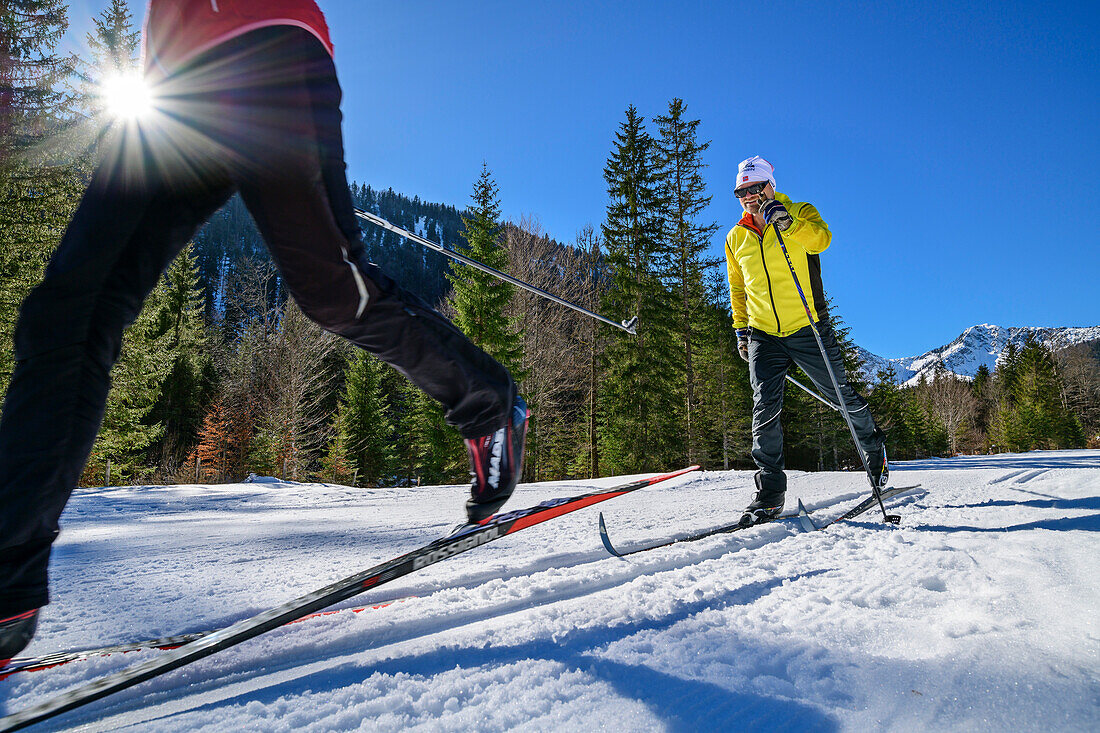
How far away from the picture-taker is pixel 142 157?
1.13 metres

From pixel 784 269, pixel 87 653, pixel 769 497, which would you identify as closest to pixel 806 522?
pixel 769 497

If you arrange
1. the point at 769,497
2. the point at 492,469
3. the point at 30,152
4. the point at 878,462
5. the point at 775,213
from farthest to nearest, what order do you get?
the point at 30,152 < the point at 878,462 < the point at 775,213 < the point at 769,497 < the point at 492,469

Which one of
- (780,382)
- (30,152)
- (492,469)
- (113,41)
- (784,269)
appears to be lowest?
(492,469)

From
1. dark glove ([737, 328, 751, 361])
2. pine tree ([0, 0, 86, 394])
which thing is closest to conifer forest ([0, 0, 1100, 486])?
pine tree ([0, 0, 86, 394])

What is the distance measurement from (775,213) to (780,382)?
1000mm

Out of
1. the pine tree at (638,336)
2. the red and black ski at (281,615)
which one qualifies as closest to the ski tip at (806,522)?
the red and black ski at (281,615)

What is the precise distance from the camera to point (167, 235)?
45.4 inches

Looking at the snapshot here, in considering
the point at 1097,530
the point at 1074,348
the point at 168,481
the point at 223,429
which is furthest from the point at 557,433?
the point at 1074,348

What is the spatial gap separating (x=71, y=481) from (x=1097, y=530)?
3420 mm

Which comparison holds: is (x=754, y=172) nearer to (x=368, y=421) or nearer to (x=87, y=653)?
(x=87, y=653)

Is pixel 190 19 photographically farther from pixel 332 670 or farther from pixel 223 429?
pixel 223 429

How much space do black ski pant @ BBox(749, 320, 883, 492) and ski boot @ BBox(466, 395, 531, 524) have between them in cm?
188

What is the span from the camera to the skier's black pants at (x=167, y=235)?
92 cm

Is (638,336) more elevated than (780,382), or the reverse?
(638,336)
